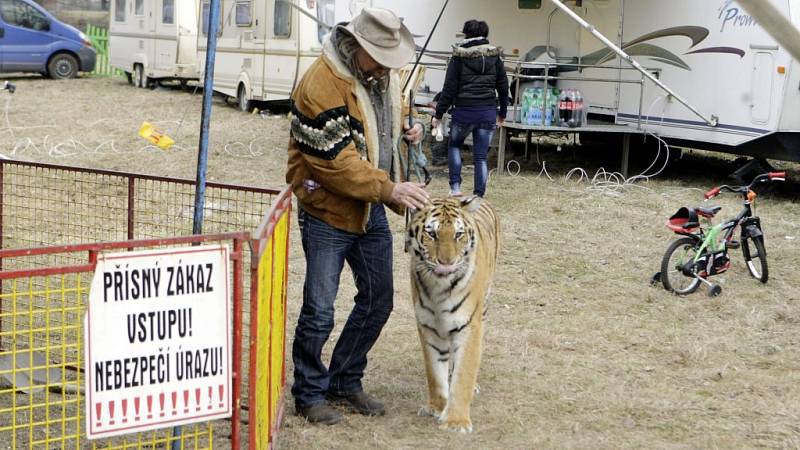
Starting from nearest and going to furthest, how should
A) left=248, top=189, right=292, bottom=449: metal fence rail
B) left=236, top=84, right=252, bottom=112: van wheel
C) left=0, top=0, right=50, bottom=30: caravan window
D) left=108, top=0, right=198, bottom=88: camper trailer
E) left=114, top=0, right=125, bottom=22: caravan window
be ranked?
left=248, top=189, right=292, bottom=449: metal fence rail → left=236, top=84, right=252, bottom=112: van wheel → left=108, top=0, right=198, bottom=88: camper trailer → left=0, top=0, right=50, bottom=30: caravan window → left=114, top=0, right=125, bottom=22: caravan window

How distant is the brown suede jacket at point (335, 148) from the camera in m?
4.37

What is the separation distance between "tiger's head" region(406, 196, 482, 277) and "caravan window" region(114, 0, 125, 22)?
70.6 feet

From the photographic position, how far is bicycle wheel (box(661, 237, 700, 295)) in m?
7.49

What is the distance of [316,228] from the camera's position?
4.60 metres

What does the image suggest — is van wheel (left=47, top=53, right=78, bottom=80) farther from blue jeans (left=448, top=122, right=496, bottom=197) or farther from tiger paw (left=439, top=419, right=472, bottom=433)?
tiger paw (left=439, top=419, right=472, bottom=433)

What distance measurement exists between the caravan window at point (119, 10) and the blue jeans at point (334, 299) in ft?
70.0

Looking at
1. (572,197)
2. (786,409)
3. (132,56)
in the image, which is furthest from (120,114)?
(786,409)

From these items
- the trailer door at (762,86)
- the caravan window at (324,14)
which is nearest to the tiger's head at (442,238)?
the trailer door at (762,86)

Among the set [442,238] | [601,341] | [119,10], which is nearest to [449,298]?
[442,238]

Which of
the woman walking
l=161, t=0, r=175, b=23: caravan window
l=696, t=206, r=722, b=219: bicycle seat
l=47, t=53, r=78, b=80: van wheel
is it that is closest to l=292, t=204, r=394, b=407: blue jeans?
l=696, t=206, r=722, b=219: bicycle seat

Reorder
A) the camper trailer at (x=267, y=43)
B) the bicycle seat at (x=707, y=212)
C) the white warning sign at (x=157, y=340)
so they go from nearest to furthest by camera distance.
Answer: the white warning sign at (x=157, y=340)
the bicycle seat at (x=707, y=212)
the camper trailer at (x=267, y=43)

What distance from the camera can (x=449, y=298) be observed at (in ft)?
15.6

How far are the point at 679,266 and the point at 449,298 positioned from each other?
334 cm

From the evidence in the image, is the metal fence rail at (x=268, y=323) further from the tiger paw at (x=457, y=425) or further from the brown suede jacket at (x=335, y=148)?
the tiger paw at (x=457, y=425)
